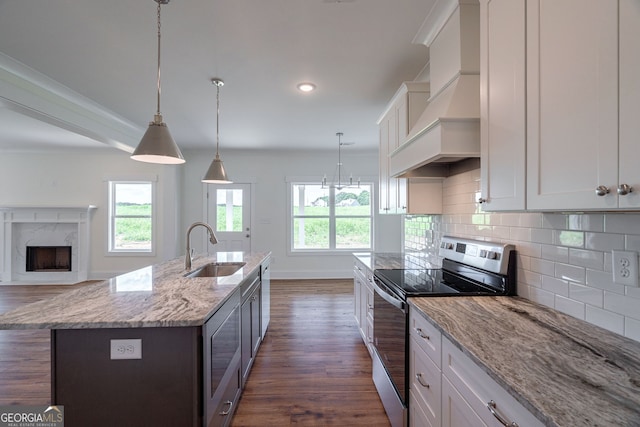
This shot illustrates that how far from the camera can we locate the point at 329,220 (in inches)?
234

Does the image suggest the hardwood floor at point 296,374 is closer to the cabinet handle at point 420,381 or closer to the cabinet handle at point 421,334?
the cabinet handle at point 420,381

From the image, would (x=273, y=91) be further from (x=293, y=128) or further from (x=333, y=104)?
(x=293, y=128)

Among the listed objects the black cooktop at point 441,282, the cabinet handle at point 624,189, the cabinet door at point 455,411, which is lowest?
the cabinet door at point 455,411

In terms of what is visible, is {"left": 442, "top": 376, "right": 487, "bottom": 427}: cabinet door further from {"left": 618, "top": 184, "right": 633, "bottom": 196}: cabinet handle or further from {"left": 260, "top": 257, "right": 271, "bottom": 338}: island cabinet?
{"left": 260, "top": 257, "right": 271, "bottom": 338}: island cabinet

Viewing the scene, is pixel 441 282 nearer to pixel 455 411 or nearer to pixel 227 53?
pixel 455 411

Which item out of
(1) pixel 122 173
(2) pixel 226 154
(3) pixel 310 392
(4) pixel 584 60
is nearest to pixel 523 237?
(4) pixel 584 60

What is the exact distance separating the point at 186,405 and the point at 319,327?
7.31 feet

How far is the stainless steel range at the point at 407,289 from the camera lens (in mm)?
1561

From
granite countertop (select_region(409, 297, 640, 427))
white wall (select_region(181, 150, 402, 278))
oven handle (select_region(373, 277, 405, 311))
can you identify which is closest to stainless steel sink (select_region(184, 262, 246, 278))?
oven handle (select_region(373, 277, 405, 311))

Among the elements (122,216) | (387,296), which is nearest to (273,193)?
(122,216)

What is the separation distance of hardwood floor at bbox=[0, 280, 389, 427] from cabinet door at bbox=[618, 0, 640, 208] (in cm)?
186

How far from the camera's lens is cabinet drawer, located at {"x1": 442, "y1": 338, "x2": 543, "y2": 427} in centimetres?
76

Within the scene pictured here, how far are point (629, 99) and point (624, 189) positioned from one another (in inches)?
9.4
